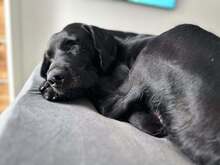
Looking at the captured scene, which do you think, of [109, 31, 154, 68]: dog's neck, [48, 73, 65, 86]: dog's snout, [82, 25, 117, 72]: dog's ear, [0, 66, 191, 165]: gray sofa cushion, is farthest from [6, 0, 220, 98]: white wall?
[0, 66, 191, 165]: gray sofa cushion

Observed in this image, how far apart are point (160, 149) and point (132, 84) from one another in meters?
0.32

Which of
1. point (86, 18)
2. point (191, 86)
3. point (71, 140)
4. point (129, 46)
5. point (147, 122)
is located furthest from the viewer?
point (86, 18)

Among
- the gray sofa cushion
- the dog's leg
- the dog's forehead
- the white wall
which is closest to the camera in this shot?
the gray sofa cushion

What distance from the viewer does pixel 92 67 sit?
1271 mm

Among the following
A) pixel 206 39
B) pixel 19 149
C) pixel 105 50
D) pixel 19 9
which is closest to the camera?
pixel 19 149

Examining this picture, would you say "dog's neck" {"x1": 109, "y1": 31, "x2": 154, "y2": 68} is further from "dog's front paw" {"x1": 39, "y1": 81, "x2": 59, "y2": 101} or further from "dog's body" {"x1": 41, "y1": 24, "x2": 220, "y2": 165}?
"dog's front paw" {"x1": 39, "y1": 81, "x2": 59, "y2": 101}

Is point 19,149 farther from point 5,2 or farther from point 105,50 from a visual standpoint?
point 5,2

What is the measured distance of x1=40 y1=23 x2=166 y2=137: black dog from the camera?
3.75 ft

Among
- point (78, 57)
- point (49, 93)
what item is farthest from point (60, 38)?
point (49, 93)

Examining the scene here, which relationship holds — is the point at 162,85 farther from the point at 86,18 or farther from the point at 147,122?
the point at 86,18

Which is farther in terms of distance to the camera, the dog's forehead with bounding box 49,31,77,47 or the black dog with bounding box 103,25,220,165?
the dog's forehead with bounding box 49,31,77,47

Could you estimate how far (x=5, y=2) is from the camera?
5.56 ft

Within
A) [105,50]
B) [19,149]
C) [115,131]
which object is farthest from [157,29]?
[19,149]

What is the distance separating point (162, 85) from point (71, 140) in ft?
1.32
